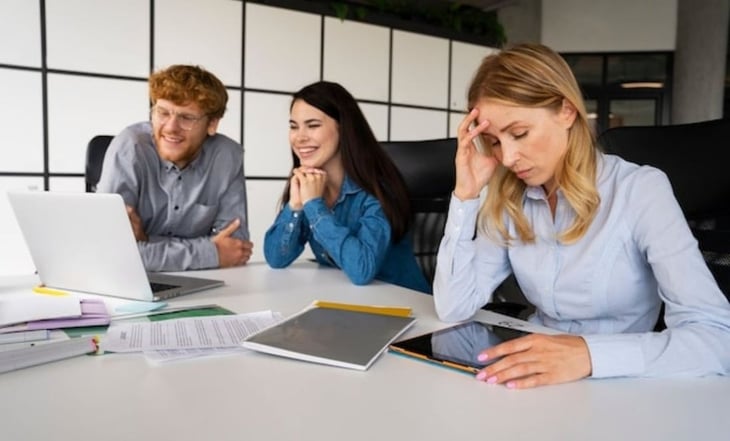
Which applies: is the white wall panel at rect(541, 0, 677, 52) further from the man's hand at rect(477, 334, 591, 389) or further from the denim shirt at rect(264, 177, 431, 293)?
the man's hand at rect(477, 334, 591, 389)

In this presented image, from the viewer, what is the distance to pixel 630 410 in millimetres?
708

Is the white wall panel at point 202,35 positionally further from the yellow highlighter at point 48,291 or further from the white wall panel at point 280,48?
the yellow highlighter at point 48,291

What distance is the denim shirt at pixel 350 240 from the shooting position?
1.53 m

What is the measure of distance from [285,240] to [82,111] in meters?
1.94

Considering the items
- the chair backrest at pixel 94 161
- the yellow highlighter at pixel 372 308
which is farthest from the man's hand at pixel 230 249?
the chair backrest at pixel 94 161

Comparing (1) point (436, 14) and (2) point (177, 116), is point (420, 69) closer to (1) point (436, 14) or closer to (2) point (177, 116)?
(1) point (436, 14)

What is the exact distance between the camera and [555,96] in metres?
1.10

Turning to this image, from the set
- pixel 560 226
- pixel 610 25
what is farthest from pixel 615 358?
pixel 610 25

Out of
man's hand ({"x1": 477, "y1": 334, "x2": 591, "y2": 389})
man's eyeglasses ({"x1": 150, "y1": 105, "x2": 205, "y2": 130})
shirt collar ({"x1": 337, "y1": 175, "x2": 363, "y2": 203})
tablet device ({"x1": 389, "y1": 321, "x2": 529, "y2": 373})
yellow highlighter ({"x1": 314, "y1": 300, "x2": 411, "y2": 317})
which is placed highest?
man's eyeglasses ({"x1": 150, "y1": 105, "x2": 205, "y2": 130})

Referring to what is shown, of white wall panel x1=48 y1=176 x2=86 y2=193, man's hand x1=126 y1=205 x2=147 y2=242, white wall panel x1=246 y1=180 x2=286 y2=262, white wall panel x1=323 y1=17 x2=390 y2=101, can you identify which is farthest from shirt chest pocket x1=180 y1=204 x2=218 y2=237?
white wall panel x1=323 y1=17 x2=390 y2=101

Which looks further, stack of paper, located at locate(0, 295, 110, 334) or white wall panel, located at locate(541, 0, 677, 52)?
white wall panel, located at locate(541, 0, 677, 52)

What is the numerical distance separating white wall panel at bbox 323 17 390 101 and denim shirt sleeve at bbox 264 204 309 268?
7.50ft

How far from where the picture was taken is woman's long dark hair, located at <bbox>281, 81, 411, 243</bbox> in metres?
1.74

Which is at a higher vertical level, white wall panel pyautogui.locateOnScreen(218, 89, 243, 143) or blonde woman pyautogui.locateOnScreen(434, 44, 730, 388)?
white wall panel pyautogui.locateOnScreen(218, 89, 243, 143)
